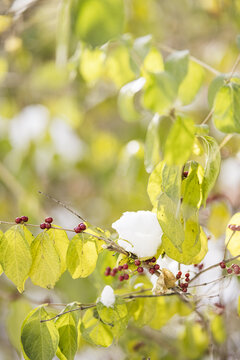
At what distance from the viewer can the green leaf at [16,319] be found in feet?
3.14

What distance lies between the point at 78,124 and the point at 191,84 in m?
1.03

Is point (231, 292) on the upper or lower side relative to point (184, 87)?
lower

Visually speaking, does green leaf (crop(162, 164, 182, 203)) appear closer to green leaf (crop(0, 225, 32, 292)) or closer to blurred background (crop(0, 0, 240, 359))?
green leaf (crop(0, 225, 32, 292))

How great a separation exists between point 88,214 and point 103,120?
1.75 feet

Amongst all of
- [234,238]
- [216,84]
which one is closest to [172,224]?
[234,238]

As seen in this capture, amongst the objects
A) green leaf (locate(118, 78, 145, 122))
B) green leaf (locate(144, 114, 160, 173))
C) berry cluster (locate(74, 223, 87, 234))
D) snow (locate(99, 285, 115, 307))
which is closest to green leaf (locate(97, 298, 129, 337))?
snow (locate(99, 285, 115, 307))

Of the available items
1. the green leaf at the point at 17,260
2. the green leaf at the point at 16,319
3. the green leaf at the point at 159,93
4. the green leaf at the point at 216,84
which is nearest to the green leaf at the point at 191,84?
the green leaf at the point at 216,84

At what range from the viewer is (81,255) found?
2.03 feet

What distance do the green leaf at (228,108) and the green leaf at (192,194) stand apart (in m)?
0.08

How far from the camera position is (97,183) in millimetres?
Result: 1940

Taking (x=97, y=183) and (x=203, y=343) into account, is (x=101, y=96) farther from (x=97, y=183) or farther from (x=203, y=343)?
(x=203, y=343)

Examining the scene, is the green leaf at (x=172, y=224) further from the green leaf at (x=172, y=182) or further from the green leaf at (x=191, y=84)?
the green leaf at (x=191, y=84)

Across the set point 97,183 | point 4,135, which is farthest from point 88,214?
point 4,135

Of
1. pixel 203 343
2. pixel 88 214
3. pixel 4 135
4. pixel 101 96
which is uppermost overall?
pixel 101 96
